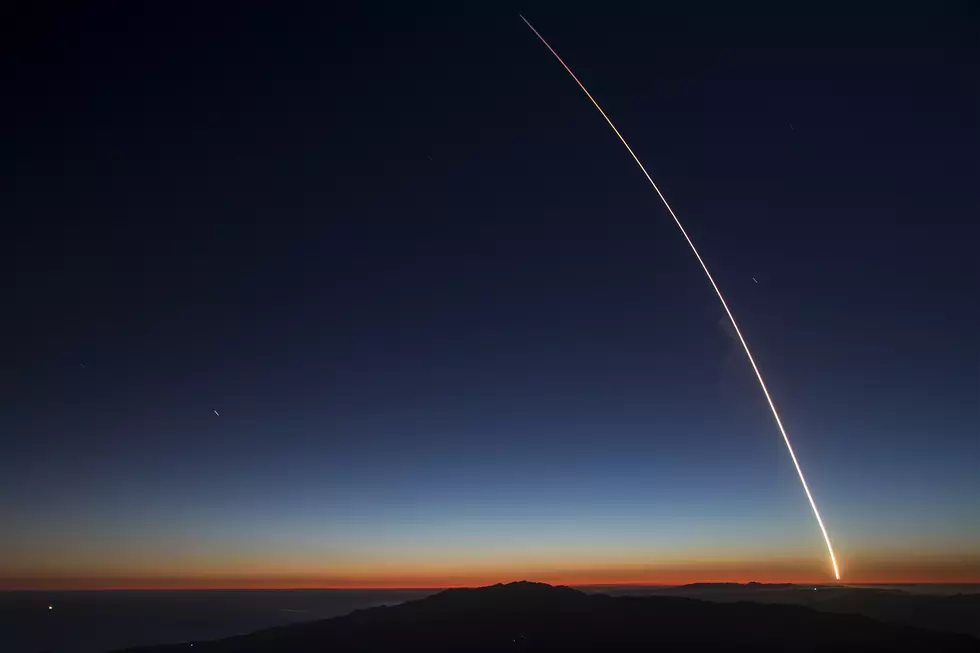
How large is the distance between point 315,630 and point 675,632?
7848 centimetres

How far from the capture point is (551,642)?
8544cm

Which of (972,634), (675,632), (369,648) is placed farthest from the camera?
(369,648)

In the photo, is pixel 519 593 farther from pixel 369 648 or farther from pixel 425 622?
pixel 369 648

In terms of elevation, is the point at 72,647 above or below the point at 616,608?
below

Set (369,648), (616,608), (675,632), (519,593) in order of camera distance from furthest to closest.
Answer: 1. (519,593)
2. (616,608)
3. (369,648)
4. (675,632)

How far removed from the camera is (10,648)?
195375mm

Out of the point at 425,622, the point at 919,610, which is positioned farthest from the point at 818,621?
the point at 425,622

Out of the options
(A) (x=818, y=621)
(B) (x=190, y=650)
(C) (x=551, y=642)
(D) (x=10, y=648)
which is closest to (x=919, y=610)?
(A) (x=818, y=621)

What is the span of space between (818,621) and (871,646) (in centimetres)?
1754

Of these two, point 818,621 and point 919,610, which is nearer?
point 818,621

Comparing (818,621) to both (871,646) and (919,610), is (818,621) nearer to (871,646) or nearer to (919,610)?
(871,646)

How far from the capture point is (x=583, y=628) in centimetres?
9281

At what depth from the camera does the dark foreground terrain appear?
76.7 meters

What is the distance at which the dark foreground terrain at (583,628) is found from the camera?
76688 mm
